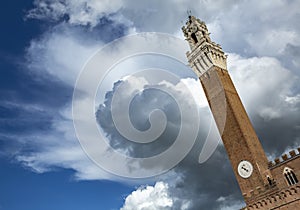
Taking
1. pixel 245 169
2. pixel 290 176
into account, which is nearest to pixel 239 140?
pixel 245 169

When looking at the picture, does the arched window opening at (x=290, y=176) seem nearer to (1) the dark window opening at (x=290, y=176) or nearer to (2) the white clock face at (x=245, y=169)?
(1) the dark window opening at (x=290, y=176)

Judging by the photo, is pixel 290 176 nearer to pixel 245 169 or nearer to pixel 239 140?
pixel 245 169

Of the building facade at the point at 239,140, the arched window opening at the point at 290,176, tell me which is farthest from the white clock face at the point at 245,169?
the arched window opening at the point at 290,176

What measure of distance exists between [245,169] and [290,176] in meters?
4.56

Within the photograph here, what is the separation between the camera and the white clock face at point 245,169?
29.5 metres

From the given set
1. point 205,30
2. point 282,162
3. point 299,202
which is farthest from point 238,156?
point 205,30

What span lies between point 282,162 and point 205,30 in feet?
74.9

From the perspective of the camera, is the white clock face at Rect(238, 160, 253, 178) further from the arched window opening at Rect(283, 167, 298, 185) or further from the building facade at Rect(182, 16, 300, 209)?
the arched window opening at Rect(283, 167, 298, 185)

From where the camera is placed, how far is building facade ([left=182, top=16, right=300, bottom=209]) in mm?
26891

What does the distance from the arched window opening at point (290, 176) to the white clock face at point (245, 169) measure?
3.38m

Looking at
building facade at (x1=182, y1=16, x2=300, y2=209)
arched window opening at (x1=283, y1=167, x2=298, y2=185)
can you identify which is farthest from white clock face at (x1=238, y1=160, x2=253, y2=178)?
arched window opening at (x1=283, y1=167, x2=298, y2=185)

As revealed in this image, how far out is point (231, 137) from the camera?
32281 mm

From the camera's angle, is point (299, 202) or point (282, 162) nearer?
point (299, 202)

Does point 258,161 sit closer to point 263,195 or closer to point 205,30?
point 263,195
